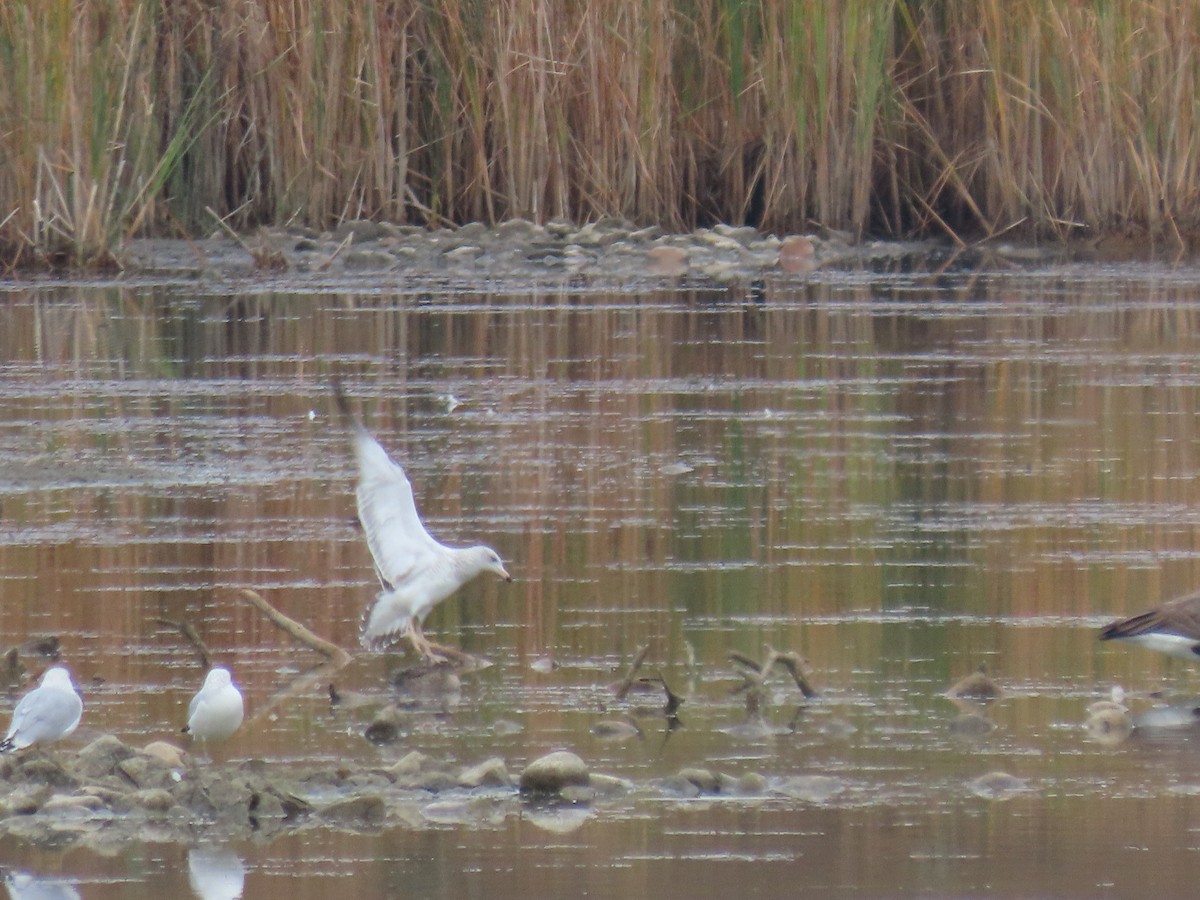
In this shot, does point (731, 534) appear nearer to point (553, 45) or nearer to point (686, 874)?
point (686, 874)

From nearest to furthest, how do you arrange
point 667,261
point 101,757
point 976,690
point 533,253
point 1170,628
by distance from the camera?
point 101,757
point 976,690
point 1170,628
point 667,261
point 533,253

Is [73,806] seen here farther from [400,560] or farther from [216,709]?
[400,560]

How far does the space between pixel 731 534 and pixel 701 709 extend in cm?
196

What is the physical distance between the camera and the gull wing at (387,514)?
6281mm

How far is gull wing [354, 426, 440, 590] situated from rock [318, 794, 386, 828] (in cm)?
148

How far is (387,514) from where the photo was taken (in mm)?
6387

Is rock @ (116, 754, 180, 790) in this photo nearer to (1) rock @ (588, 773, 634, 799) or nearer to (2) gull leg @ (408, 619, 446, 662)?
(1) rock @ (588, 773, 634, 799)

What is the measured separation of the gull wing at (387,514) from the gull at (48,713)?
Result: 1278mm

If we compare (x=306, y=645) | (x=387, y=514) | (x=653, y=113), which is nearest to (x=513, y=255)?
(x=653, y=113)

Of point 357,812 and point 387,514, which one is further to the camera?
point 387,514

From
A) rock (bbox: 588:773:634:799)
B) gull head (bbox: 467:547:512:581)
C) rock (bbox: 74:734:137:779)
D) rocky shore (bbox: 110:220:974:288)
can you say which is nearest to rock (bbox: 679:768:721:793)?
rock (bbox: 588:773:634:799)

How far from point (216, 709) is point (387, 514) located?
1290mm

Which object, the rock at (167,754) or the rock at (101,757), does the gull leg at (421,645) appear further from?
the rock at (101,757)

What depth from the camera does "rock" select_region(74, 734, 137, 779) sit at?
16.5 feet
